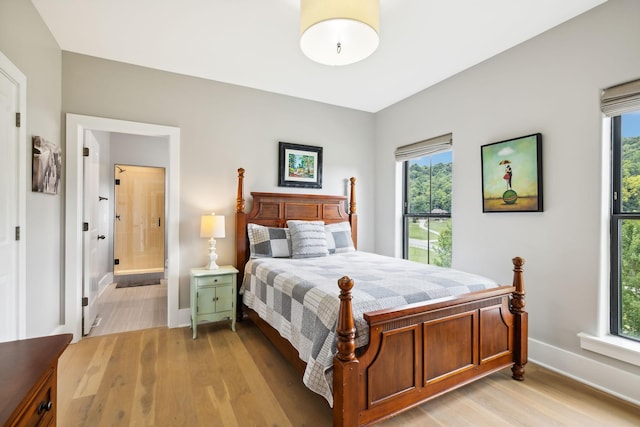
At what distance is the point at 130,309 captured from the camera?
376 centimetres

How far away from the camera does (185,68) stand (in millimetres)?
3201

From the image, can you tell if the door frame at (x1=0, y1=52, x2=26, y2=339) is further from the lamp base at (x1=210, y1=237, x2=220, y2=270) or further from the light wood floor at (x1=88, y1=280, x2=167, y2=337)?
the lamp base at (x1=210, y1=237, x2=220, y2=270)

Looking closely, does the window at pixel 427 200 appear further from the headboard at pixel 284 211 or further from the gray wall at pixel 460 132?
the headboard at pixel 284 211

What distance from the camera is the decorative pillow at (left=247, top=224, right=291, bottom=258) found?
3326mm

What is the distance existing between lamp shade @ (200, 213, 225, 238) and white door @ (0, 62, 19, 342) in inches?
55.0

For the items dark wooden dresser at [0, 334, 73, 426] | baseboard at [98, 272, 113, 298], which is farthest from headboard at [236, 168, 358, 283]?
baseboard at [98, 272, 113, 298]

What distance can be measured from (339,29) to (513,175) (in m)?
1.95

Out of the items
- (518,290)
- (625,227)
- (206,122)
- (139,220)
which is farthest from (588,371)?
(139,220)

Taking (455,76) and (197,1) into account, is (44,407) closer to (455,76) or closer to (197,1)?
(197,1)

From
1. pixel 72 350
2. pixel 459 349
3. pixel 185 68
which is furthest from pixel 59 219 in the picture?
pixel 459 349

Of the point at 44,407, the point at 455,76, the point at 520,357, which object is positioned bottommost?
the point at 520,357

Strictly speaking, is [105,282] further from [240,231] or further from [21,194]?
[21,194]

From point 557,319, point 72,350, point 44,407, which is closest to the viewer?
point 44,407

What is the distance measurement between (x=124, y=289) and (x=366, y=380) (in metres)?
4.44
